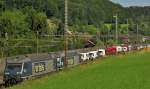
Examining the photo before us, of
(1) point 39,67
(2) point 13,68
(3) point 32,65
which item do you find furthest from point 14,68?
(1) point 39,67

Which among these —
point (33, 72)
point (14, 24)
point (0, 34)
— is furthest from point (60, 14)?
point (33, 72)

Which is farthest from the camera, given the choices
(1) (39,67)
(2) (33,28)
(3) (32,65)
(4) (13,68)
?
(2) (33,28)

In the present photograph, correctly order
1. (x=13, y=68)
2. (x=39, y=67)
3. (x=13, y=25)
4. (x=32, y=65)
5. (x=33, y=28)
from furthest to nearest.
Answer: (x=33, y=28), (x=13, y=25), (x=39, y=67), (x=32, y=65), (x=13, y=68)

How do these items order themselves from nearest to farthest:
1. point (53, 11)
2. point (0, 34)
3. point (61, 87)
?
point (61, 87) < point (0, 34) < point (53, 11)

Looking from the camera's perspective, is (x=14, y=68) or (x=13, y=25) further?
(x=13, y=25)

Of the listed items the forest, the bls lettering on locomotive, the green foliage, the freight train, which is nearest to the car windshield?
the freight train

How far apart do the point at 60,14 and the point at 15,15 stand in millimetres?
51047

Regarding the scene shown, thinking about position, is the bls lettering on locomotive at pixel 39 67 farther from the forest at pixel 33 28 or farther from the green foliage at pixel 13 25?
the green foliage at pixel 13 25

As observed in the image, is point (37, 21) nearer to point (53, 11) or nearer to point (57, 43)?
point (57, 43)

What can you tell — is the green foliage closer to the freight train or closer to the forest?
the forest

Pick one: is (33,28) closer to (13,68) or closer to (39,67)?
(39,67)

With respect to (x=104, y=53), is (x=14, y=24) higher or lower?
higher

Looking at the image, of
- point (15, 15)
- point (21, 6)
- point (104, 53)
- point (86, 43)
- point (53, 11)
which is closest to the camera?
point (104, 53)

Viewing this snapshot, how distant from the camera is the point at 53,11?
15850 centimetres
